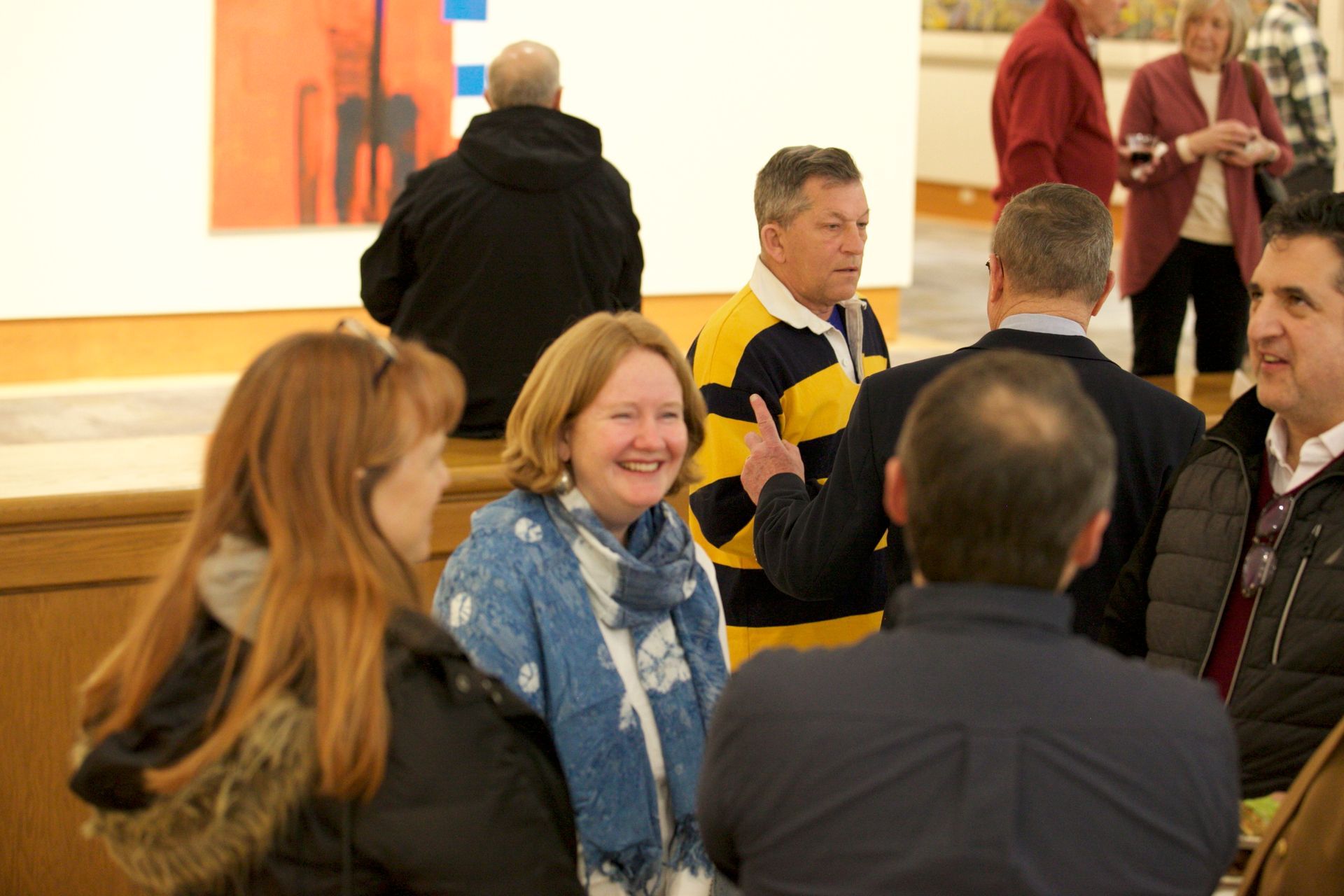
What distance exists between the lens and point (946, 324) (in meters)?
10.5

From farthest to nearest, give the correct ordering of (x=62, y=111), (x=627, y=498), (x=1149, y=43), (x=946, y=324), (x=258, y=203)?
(x=1149, y=43) → (x=946, y=324) → (x=258, y=203) → (x=62, y=111) → (x=627, y=498)

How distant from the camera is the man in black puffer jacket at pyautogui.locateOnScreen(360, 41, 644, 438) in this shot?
4.63 m

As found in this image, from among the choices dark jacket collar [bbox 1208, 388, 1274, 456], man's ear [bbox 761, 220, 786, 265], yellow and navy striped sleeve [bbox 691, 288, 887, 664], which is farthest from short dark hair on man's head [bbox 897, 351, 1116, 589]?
man's ear [bbox 761, 220, 786, 265]

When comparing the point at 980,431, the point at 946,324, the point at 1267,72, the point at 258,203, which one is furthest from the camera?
the point at 946,324

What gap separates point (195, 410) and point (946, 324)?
17.1ft

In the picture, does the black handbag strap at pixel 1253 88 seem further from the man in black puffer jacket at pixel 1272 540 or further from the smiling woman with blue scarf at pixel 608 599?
the smiling woman with blue scarf at pixel 608 599

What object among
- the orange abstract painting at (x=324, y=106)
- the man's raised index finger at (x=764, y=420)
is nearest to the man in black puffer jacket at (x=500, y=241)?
the man's raised index finger at (x=764, y=420)

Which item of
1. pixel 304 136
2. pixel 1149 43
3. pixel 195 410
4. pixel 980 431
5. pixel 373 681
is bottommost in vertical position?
pixel 195 410

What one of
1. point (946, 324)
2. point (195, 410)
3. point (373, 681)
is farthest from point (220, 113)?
point (373, 681)

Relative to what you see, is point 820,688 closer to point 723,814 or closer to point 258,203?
point 723,814

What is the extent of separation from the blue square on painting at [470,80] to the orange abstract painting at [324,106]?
0.06 metres

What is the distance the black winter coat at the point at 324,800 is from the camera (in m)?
1.58

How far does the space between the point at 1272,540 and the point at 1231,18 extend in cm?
409

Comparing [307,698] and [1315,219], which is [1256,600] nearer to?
[1315,219]
